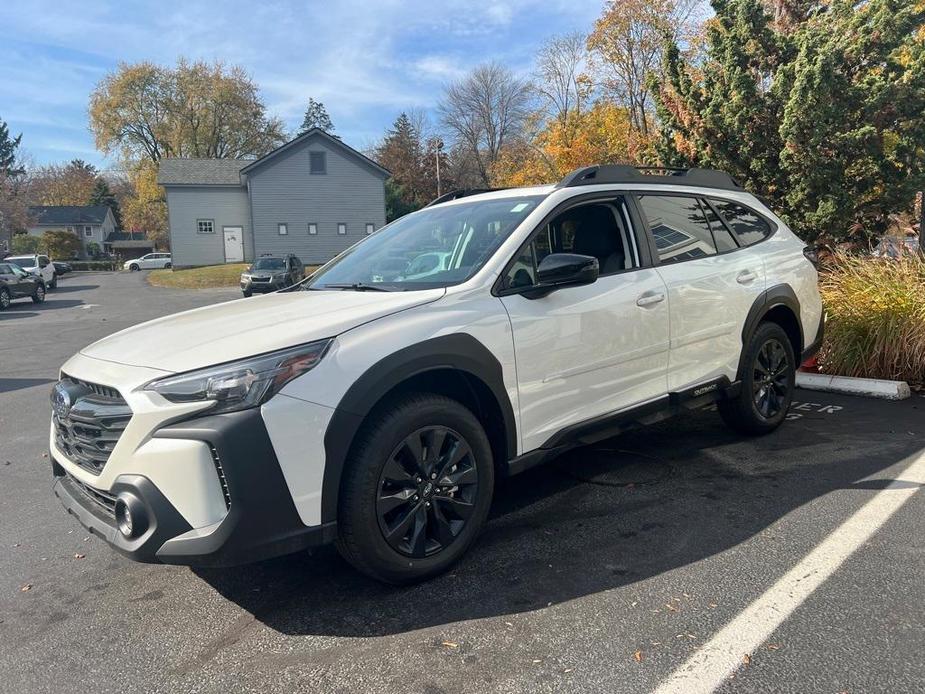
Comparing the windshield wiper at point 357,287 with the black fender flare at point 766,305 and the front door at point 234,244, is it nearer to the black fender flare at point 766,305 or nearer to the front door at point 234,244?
the black fender flare at point 766,305

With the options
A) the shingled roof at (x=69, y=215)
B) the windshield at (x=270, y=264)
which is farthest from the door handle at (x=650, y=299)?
the shingled roof at (x=69, y=215)

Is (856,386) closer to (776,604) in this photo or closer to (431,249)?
(776,604)

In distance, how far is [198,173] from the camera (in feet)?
139

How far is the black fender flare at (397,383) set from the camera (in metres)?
2.67

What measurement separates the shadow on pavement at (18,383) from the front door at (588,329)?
767 cm

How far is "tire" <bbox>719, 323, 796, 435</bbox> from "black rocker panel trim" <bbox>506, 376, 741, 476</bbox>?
6.6 inches

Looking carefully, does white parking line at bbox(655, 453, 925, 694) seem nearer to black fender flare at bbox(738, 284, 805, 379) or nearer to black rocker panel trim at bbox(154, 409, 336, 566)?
black fender flare at bbox(738, 284, 805, 379)

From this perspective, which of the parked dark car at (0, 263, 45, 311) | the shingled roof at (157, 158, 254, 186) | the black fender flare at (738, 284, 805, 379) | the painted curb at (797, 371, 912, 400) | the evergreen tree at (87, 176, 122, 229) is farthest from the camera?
the evergreen tree at (87, 176, 122, 229)

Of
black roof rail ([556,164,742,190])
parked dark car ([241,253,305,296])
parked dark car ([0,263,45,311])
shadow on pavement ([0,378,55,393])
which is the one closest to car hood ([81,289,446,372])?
black roof rail ([556,164,742,190])

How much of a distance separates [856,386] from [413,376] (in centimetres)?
527

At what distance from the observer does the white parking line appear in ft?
7.78

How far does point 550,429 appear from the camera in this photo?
11.5 feet

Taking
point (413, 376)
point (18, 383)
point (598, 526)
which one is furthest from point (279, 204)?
point (413, 376)

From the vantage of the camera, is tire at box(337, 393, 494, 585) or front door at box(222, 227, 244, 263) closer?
tire at box(337, 393, 494, 585)
